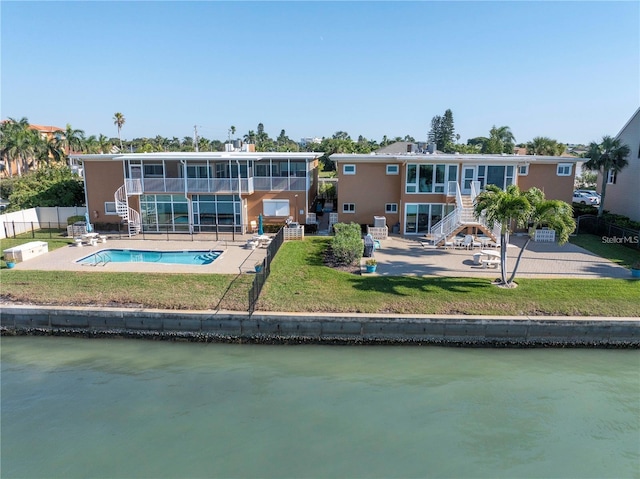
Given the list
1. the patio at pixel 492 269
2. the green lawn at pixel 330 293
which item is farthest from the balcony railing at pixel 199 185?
the green lawn at pixel 330 293

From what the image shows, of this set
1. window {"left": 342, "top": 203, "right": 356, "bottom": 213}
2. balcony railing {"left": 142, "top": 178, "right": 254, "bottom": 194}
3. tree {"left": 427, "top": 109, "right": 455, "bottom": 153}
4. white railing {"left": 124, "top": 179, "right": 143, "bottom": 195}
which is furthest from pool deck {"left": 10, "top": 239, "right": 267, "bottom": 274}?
tree {"left": 427, "top": 109, "right": 455, "bottom": 153}

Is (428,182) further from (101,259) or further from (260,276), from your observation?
(101,259)

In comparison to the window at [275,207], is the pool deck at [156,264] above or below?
below

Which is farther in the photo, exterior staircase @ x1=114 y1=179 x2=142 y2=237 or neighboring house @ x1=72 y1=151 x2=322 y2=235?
neighboring house @ x1=72 y1=151 x2=322 y2=235

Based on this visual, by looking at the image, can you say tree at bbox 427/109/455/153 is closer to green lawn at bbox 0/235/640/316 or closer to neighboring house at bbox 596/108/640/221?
neighboring house at bbox 596/108/640/221

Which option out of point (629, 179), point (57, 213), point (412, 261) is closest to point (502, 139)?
point (629, 179)

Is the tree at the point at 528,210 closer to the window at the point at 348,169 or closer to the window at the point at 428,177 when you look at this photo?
the window at the point at 428,177
